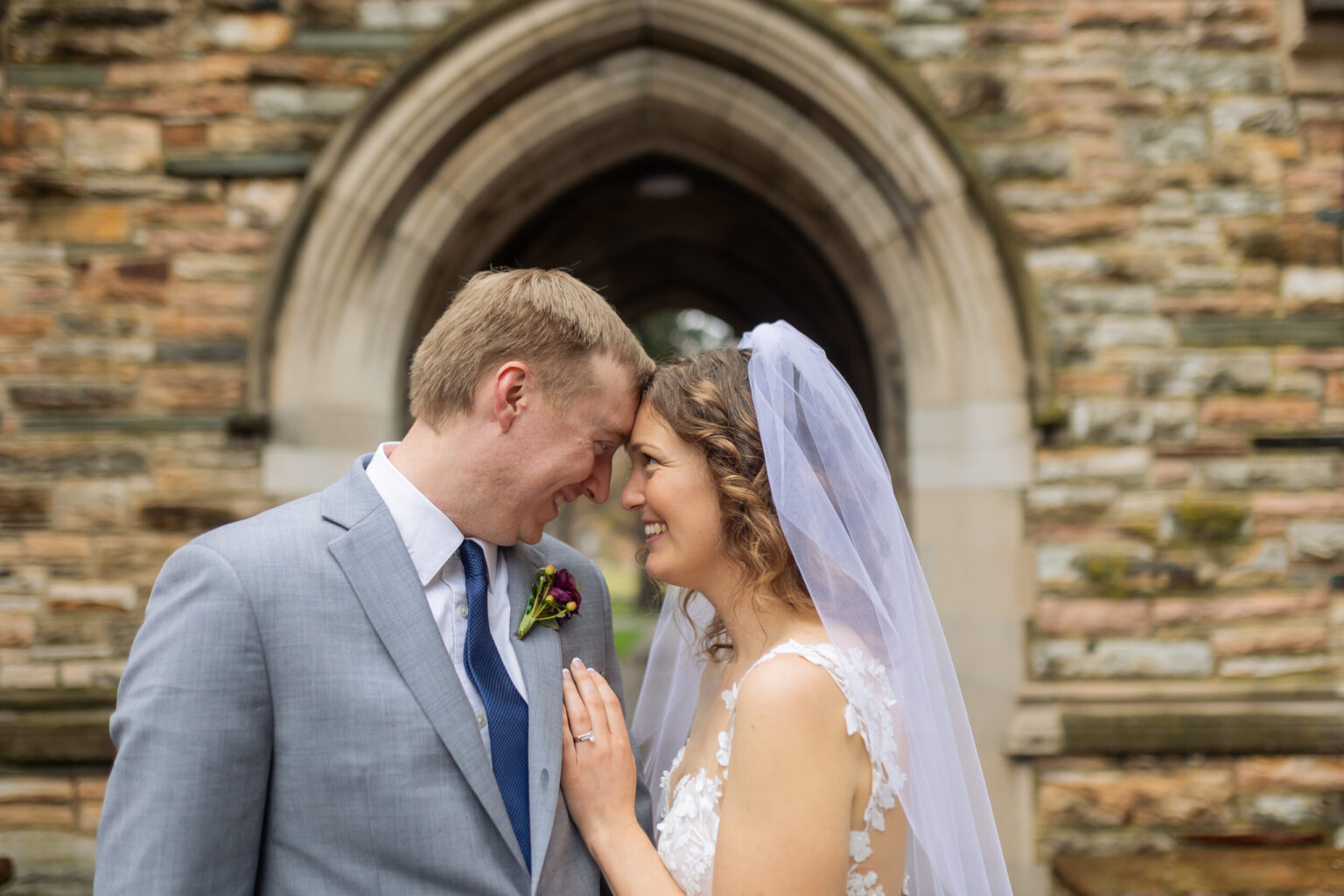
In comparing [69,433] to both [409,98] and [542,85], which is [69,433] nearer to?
[409,98]

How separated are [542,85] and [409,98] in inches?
21.9

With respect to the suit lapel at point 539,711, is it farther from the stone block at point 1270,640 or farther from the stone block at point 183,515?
the stone block at point 1270,640

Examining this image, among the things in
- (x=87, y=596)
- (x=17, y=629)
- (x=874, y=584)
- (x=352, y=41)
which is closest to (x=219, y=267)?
(x=352, y=41)

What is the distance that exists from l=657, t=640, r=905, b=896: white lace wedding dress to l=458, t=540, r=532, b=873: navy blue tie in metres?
0.34

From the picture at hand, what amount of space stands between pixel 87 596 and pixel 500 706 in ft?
9.15

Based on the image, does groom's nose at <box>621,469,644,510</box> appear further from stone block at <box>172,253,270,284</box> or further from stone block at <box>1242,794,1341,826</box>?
stone block at <box>1242,794,1341,826</box>

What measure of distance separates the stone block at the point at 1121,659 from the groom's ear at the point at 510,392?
2768 mm

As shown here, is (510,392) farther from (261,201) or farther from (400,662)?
(261,201)

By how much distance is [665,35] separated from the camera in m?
3.67

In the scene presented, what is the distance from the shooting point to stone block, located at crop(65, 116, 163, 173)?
3.51 m

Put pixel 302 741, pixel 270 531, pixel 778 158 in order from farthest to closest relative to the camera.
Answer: pixel 778 158, pixel 270 531, pixel 302 741

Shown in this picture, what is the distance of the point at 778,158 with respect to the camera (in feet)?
12.9

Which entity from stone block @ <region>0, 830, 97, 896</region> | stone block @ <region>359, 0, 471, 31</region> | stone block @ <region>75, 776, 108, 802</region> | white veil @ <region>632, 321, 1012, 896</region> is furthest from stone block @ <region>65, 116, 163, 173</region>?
white veil @ <region>632, 321, 1012, 896</region>

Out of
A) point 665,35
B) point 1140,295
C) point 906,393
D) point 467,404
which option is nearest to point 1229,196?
point 1140,295
